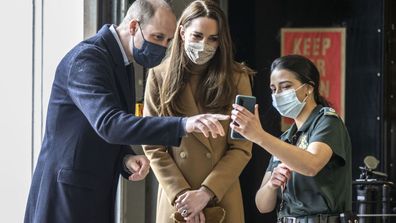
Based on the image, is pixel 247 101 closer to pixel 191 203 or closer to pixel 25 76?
pixel 191 203

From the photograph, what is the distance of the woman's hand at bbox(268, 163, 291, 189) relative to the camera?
297 cm

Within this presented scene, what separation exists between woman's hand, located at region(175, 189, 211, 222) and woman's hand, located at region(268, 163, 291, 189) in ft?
0.95

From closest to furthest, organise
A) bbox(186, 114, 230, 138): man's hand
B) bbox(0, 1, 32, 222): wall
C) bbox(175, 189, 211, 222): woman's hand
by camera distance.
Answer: bbox(186, 114, 230, 138): man's hand < bbox(175, 189, 211, 222): woman's hand < bbox(0, 1, 32, 222): wall

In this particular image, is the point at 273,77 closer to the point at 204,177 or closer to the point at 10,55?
the point at 204,177

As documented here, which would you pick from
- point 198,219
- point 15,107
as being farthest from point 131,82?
point 15,107

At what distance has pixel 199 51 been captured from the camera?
10.6 ft

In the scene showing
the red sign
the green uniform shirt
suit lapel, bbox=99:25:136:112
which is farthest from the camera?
the red sign

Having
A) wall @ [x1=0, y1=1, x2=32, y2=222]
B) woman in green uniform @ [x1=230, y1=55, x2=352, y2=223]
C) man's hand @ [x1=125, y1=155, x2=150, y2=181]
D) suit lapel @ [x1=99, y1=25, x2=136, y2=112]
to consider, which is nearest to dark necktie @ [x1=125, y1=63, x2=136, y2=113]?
suit lapel @ [x1=99, y1=25, x2=136, y2=112]

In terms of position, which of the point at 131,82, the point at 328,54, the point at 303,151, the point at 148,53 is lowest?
the point at 303,151

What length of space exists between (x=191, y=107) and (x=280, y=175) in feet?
1.67

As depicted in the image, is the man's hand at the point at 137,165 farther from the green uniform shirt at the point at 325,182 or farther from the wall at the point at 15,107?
the wall at the point at 15,107

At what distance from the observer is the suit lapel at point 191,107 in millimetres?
3248

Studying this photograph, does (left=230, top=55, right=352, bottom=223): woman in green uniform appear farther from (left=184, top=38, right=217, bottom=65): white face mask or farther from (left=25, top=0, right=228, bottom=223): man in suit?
(left=25, top=0, right=228, bottom=223): man in suit

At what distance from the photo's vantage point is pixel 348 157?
304 centimetres
